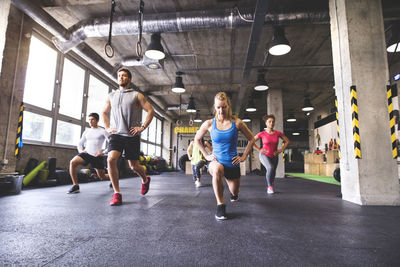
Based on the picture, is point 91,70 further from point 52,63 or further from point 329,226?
point 329,226

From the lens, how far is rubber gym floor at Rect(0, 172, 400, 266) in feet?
3.64

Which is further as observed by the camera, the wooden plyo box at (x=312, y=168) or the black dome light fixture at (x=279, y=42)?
the wooden plyo box at (x=312, y=168)

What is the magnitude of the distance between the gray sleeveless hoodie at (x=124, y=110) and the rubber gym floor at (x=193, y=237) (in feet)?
3.17

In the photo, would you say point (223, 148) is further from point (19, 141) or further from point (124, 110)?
point (19, 141)

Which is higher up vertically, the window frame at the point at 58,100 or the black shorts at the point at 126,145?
the window frame at the point at 58,100

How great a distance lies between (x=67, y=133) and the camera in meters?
6.11

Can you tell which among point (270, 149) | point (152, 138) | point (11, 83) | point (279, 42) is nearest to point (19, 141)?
point (11, 83)

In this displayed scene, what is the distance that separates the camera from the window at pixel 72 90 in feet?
19.5

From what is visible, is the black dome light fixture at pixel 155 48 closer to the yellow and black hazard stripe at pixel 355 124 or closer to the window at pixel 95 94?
the window at pixel 95 94

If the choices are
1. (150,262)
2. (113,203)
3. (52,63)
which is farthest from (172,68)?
(150,262)

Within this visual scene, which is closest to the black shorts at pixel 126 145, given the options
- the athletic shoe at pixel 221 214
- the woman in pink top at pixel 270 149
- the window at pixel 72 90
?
the athletic shoe at pixel 221 214

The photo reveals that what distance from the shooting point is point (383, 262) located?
1.10m

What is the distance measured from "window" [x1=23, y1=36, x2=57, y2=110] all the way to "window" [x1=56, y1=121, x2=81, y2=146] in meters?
0.68

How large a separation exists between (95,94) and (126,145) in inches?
229
